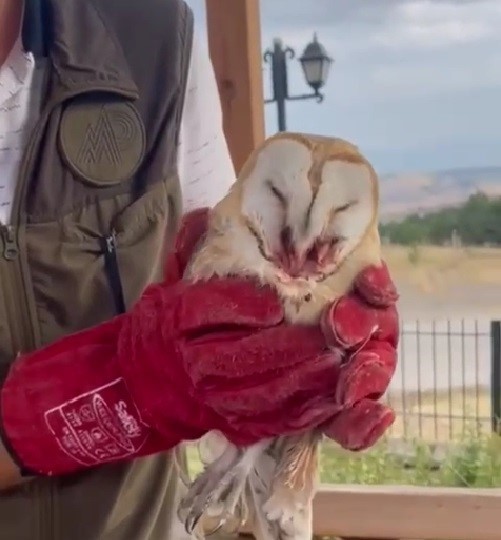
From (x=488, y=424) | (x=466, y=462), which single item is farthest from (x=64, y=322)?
(x=488, y=424)

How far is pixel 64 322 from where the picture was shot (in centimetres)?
74

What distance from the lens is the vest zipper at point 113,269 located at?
75cm

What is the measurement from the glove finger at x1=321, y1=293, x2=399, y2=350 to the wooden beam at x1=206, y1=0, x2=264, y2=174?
2.23 feet

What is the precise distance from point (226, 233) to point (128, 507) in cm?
29

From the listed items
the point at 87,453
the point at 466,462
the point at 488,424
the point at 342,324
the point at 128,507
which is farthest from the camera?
the point at 488,424

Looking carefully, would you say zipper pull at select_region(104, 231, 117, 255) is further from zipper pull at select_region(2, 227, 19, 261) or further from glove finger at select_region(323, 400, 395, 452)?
glove finger at select_region(323, 400, 395, 452)

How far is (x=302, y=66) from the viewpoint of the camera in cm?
164

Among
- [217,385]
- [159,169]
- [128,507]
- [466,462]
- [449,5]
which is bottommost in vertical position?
[466,462]

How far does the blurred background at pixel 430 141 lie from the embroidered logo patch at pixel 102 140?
0.84m

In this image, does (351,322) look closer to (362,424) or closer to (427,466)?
(362,424)

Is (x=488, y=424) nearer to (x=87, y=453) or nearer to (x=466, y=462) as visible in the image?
(x=466, y=462)

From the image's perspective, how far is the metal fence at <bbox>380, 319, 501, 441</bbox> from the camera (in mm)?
1613

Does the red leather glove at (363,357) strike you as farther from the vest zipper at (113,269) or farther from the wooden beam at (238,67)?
the wooden beam at (238,67)

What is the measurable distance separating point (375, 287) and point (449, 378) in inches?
46.0
